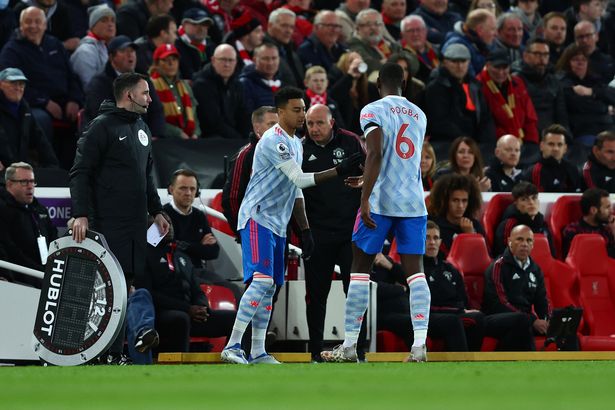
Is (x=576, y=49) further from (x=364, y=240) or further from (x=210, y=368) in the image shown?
(x=210, y=368)

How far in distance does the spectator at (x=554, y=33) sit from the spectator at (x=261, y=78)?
5.50m

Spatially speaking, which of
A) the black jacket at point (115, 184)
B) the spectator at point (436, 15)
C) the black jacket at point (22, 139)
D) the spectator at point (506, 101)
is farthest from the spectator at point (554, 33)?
the black jacket at point (115, 184)

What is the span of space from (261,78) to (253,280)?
6.00 m

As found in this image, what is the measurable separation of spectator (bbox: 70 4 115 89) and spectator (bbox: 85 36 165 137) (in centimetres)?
52

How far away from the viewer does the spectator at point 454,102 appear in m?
16.8

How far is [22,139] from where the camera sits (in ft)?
45.8

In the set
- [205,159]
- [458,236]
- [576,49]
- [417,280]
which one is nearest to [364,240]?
[417,280]

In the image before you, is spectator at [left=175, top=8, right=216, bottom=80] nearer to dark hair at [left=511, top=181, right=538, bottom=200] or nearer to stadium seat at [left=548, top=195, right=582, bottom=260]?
dark hair at [left=511, top=181, right=538, bottom=200]

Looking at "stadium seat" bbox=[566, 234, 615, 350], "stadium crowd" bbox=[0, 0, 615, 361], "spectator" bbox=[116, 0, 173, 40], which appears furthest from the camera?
"spectator" bbox=[116, 0, 173, 40]

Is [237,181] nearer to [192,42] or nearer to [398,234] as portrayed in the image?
[398,234]

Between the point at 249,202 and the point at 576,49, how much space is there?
971 cm

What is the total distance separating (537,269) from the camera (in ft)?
46.0

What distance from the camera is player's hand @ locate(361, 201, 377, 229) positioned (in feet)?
33.3

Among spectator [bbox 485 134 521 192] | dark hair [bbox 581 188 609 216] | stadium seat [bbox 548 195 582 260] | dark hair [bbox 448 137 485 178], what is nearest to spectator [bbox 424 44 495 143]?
spectator [bbox 485 134 521 192]
